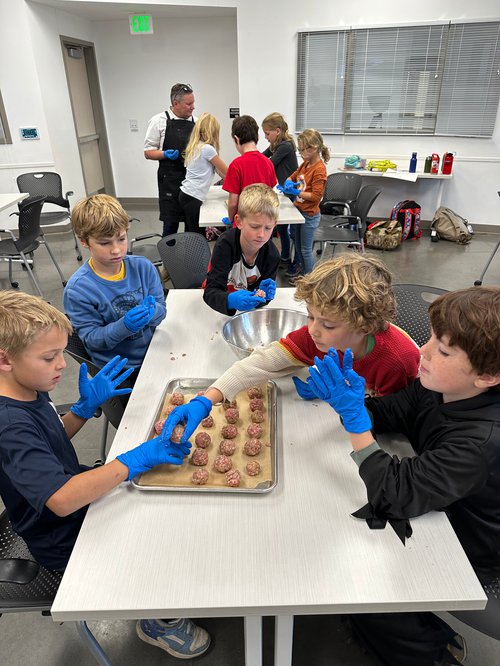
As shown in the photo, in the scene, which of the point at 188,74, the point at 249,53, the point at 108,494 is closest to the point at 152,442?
the point at 108,494

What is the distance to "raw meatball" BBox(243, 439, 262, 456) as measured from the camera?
1.02m

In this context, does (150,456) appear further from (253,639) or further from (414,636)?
(414,636)

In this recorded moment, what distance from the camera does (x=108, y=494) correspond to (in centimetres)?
94

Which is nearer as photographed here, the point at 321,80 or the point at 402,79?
the point at 402,79

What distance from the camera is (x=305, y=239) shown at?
11.9ft

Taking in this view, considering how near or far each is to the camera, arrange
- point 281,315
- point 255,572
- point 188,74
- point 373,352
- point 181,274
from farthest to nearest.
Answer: point 188,74 → point 181,274 → point 281,315 → point 373,352 → point 255,572

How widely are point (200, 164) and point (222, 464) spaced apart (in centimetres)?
285

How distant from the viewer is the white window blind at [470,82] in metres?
4.39

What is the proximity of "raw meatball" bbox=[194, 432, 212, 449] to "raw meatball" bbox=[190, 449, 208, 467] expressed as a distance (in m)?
0.02

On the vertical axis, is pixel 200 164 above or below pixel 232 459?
above

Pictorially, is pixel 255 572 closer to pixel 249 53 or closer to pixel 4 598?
pixel 4 598

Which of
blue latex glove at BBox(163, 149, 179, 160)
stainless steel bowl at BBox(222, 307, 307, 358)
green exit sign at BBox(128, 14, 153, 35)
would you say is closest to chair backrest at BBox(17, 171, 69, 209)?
blue latex glove at BBox(163, 149, 179, 160)

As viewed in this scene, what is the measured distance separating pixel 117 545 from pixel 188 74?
606 centimetres

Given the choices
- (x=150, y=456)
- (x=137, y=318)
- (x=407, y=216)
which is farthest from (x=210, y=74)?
(x=150, y=456)
